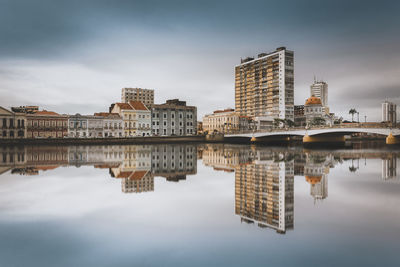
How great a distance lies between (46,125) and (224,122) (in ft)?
201

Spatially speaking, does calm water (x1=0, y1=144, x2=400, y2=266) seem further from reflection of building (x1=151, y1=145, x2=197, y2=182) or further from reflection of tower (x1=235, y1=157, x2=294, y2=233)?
reflection of building (x1=151, y1=145, x2=197, y2=182)

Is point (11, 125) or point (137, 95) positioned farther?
point (137, 95)

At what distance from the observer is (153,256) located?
493 centimetres

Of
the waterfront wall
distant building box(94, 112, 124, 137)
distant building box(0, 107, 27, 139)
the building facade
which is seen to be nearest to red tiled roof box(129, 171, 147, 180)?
the waterfront wall

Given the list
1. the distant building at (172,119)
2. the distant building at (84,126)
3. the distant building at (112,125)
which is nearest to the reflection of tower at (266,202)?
the distant building at (84,126)

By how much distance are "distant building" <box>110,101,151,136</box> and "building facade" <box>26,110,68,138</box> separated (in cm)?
1556

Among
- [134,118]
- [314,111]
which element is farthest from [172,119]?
[314,111]

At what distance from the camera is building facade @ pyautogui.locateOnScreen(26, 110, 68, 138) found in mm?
69000

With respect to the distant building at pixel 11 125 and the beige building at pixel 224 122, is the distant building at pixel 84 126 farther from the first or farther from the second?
the beige building at pixel 224 122

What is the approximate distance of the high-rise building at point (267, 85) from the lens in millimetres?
115875

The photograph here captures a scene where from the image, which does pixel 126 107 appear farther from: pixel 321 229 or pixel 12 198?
pixel 321 229

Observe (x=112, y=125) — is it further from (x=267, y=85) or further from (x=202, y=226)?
(x=202, y=226)

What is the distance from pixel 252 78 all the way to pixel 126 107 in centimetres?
6788

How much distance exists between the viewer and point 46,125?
71.1 meters
